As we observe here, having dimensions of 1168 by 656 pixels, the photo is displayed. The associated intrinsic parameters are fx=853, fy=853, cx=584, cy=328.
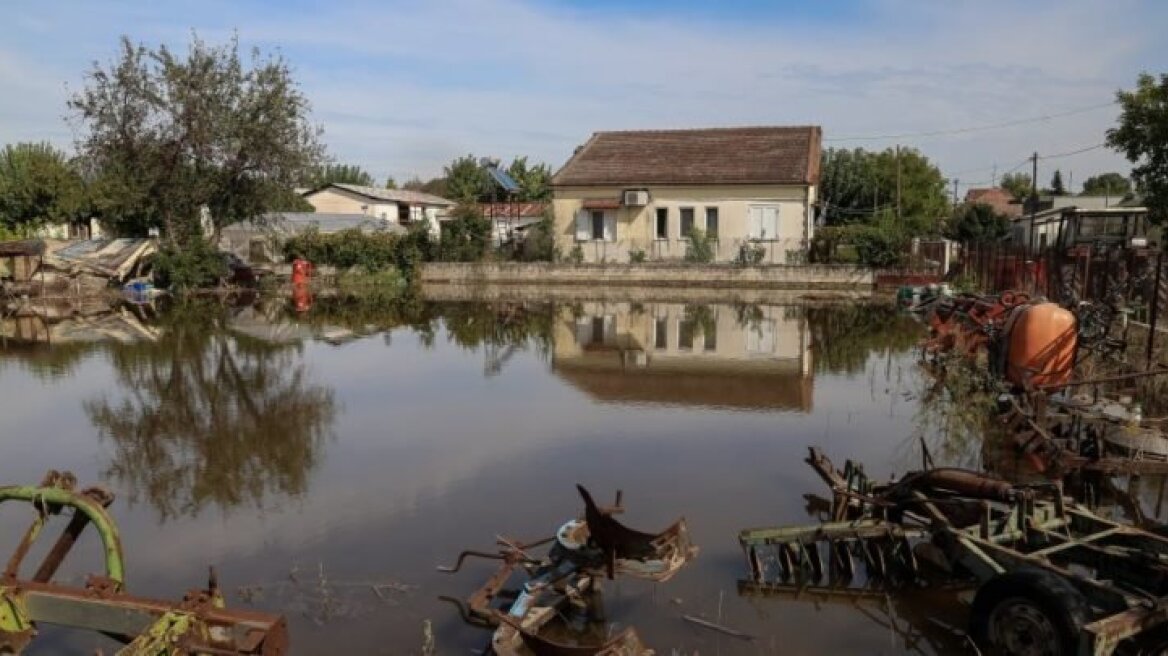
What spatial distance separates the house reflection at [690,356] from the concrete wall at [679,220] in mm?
9831

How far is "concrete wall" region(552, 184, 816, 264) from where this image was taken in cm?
3459

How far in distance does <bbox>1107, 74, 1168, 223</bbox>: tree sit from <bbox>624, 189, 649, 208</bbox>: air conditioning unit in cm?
1755

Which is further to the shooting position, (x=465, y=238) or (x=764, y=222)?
(x=465, y=238)

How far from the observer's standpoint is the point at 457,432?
11227 millimetres

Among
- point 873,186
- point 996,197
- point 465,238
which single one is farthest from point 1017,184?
point 465,238

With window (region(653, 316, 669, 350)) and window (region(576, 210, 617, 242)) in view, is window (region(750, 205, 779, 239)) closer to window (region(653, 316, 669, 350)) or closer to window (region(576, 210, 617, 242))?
window (region(576, 210, 617, 242))

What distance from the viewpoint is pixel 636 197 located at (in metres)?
35.8

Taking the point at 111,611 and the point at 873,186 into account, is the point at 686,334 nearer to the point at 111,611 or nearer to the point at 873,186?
the point at 111,611

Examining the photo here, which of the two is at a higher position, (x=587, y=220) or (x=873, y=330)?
(x=587, y=220)

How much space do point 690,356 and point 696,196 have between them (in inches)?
782

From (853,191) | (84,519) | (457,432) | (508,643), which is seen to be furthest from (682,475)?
(853,191)

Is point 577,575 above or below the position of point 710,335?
below

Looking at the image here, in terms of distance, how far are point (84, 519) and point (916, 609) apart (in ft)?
17.9

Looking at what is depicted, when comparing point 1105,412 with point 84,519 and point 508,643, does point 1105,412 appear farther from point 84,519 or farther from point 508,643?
point 84,519
